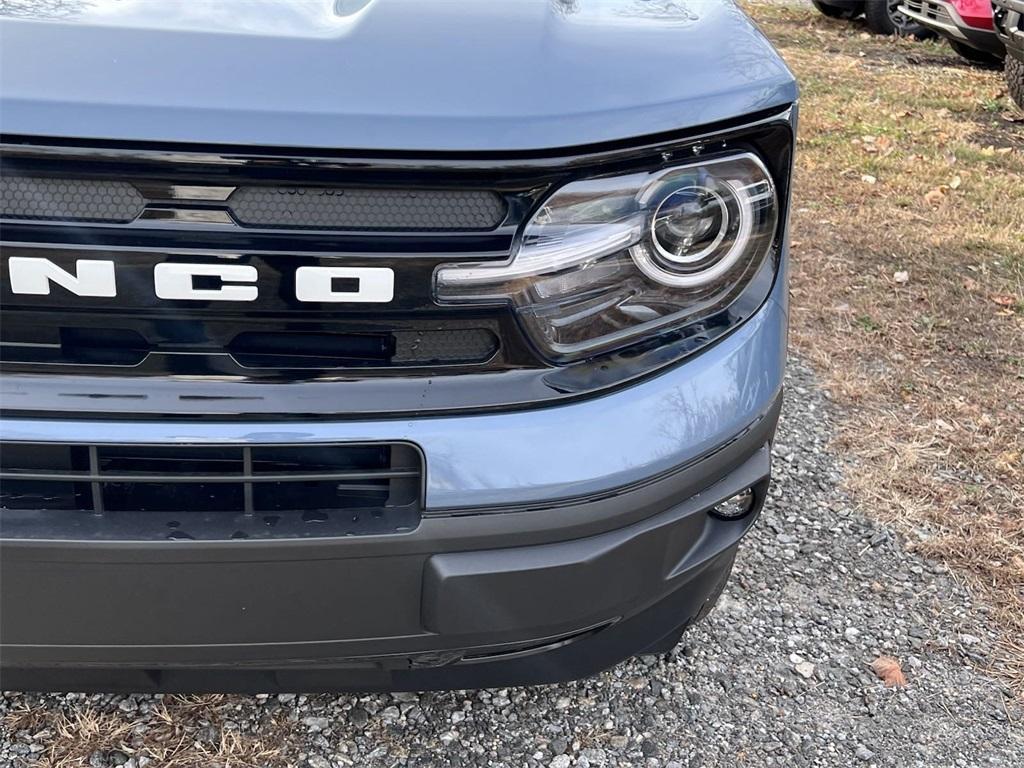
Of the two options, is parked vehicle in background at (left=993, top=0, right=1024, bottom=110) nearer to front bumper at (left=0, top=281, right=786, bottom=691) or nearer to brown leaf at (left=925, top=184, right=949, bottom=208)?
brown leaf at (left=925, top=184, right=949, bottom=208)

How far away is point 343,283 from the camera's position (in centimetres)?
122

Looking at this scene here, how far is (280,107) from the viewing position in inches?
45.4

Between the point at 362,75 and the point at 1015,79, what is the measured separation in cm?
722

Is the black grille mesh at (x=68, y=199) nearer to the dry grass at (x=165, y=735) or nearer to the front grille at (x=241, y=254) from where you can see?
the front grille at (x=241, y=254)

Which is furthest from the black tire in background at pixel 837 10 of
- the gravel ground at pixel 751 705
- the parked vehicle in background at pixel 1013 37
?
the gravel ground at pixel 751 705

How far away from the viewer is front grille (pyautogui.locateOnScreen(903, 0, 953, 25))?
8.29m

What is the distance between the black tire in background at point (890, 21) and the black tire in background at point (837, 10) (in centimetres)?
32

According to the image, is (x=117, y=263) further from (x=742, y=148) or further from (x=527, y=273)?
(x=742, y=148)

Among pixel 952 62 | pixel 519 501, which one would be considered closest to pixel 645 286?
pixel 519 501

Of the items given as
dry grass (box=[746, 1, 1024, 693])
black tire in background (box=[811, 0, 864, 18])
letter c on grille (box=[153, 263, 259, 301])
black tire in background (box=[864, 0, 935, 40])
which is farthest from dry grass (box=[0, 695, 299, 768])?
black tire in background (box=[811, 0, 864, 18])

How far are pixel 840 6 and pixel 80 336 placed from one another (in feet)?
37.5

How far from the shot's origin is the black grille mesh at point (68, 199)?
3.77ft

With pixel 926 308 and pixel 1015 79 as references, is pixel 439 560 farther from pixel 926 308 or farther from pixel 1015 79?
A: pixel 1015 79

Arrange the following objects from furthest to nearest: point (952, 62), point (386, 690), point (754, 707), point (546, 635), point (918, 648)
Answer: point (952, 62) < point (918, 648) < point (754, 707) < point (386, 690) < point (546, 635)
